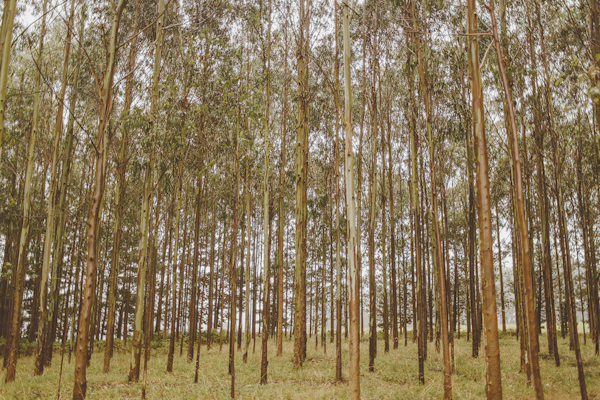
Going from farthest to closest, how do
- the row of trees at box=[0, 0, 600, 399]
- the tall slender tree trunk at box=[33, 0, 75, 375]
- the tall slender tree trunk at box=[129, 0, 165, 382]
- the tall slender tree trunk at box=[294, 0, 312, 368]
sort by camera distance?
1. the tall slender tree trunk at box=[294, 0, 312, 368]
2. the tall slender tree trunk at box=[33, 0, 75, 375]
3. the tall slender tree trunk at box=[129, 0, 165, 382]
4. the row of trees at box=[0, 0, 600, 399]

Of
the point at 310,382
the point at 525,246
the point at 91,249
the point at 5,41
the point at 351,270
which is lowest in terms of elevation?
the point at 310,382

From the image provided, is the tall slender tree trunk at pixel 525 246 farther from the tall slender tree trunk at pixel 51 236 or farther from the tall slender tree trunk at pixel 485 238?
the tall slender tree trunk at pixel 51 236

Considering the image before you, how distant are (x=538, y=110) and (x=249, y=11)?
27.6ft

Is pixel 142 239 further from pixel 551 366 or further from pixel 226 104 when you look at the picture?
pixel 551 366

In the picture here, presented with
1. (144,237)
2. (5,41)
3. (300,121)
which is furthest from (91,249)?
(300,121)

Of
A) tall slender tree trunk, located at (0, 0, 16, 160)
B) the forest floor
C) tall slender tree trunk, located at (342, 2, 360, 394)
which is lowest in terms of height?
the forest floor

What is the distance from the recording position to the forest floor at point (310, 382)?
7852mm

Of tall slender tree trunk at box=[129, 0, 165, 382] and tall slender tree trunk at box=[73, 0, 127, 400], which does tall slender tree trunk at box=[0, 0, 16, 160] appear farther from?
tall slender tree trunk at box=[129, 0, 165, 382]

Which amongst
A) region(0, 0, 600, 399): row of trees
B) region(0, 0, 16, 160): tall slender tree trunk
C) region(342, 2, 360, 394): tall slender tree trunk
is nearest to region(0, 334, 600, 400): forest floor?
region(0, 0, 600, 399): row of trees

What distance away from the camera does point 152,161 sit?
347 inches

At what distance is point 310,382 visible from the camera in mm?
9297

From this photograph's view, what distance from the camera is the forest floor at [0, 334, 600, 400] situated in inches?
309

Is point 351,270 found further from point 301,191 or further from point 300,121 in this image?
point 300,121

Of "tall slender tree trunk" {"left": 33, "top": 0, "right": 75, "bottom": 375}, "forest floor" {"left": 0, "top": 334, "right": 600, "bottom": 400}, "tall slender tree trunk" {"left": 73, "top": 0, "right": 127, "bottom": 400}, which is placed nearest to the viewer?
"tall slender tree trunk" {"left": 73, "top": 0, "right": 127, "bottom": 400}
